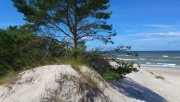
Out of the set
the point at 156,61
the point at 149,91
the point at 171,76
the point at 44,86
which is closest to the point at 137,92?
the point at 149,91

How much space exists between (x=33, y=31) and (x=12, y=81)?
4.73 m

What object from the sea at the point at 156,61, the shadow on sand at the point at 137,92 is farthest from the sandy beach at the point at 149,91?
the sea at the point at 156,61

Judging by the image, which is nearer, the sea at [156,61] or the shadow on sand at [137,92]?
the shadow on sand at [137,92]

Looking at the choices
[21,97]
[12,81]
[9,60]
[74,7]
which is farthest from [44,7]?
[21,97]

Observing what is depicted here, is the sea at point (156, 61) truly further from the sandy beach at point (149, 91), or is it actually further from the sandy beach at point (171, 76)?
the sandy beach at point (149, 91)

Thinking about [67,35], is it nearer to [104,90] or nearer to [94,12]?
[94,12]

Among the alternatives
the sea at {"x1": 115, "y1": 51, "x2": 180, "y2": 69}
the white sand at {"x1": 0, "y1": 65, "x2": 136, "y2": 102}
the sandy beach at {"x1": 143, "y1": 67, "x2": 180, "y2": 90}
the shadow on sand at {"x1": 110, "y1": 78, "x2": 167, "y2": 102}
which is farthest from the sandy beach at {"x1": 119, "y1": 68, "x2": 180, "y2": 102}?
the sea at {"x1": 115, "y1": 51, "x2": 180, "y2": 69}

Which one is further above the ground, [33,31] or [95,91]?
[33,31]

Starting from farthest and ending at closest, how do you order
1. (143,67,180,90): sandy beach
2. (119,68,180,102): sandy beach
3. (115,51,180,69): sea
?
1. (115,51,180,69): sea
2. (143,67,180,90): sandy beach
3. (119,68,180,102): sandy beach

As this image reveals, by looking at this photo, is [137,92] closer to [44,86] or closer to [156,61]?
[44,86]

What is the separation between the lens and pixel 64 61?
1204 centimetres

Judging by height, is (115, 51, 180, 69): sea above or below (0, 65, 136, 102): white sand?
below

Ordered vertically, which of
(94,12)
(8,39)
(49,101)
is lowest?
(49,101)

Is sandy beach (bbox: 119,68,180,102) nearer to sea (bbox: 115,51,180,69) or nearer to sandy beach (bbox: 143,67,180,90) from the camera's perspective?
sandy beach (bbox: 143,67,180,90)
